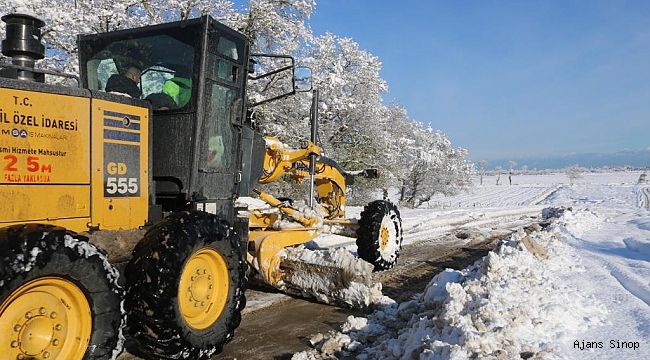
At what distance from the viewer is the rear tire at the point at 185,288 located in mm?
3609

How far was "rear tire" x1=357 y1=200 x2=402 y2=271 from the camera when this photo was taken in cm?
718

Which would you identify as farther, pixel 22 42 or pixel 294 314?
pixel 294 314

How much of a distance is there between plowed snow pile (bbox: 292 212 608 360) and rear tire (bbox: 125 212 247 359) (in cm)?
83

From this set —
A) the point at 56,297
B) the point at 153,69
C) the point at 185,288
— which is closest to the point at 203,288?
the point at 185,288

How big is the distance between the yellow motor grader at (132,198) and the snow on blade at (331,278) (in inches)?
1.1

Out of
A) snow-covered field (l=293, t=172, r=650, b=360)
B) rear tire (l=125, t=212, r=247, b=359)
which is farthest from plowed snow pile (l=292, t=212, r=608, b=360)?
rear tire (l=125, t=212, r=247, b=359)

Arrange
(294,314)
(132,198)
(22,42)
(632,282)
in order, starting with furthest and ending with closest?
(294,314) → (632,282) → (132,198) → (22,42)

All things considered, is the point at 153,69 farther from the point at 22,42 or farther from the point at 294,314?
the point at 294,314

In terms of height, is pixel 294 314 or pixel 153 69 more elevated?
pixel 153 69

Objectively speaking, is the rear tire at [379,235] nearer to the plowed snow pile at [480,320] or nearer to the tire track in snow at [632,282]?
the plowed snow pile at [480,320]

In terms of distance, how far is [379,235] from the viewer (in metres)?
7.25

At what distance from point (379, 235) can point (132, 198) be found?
4.09m

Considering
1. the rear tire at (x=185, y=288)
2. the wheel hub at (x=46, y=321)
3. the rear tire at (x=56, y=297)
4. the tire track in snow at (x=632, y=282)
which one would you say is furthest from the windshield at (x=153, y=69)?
the tire track in snow at (x=632, y=282)

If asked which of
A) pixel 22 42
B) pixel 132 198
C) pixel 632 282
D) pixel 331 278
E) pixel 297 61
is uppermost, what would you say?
pixel 297 61
